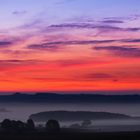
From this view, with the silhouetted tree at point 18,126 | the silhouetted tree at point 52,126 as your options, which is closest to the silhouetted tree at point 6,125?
the silhouetted tree at point 18,126

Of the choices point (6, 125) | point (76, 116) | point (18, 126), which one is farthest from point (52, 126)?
point (76, 116)

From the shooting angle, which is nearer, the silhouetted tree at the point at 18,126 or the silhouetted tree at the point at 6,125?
the silhouetted tree at the point at 18,126

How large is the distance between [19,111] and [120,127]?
1746 centimetres

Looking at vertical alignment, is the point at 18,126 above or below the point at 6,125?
below

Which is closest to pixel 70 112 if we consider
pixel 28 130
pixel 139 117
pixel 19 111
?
pixel 19 111

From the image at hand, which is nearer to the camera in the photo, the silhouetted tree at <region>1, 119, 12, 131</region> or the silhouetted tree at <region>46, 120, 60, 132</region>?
the silhouetted tree at <region>46, 120, 60, 132</region>

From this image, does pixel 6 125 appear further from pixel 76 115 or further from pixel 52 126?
pixel 76 115

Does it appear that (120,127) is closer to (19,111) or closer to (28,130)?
(28,130)

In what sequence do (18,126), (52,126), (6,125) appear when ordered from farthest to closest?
(6,125)
(52,126)
(18,126)

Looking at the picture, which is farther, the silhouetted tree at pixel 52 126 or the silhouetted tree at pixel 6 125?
the silhouetted tree at pixel 6 125

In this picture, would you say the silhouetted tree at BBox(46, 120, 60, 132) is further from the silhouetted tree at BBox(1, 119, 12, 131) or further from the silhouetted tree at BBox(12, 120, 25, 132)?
the silhouetted tree at BBox(1, 119, 12, 131)

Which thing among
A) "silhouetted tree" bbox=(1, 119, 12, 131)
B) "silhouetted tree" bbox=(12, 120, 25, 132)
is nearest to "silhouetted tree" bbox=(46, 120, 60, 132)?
"silhouetted tree" bbox=(12, 120, 25, 132)

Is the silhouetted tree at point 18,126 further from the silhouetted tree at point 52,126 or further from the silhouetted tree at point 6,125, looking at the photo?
the silhouetted tree at point 52,126

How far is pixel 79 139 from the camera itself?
886 inches
